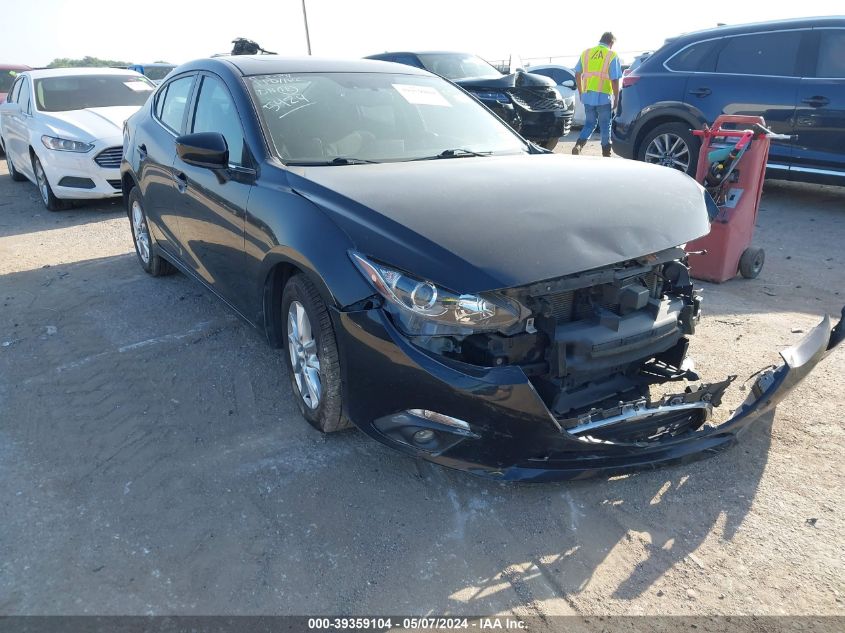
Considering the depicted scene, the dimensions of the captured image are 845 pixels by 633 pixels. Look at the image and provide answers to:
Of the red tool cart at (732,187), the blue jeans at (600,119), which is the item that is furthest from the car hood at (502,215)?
the blue jeans at (600,119)

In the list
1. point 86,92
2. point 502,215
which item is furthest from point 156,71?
point 502,215

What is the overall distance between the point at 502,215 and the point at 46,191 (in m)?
7.67

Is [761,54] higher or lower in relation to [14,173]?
higher

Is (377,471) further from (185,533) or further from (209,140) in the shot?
(209,140)

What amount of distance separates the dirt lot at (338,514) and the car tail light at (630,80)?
4.97 m

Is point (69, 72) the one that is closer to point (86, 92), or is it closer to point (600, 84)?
point (86, 92)

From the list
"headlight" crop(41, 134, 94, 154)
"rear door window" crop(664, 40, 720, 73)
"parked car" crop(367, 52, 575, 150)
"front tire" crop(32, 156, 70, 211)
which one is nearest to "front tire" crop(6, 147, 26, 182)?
"front tire" crop(32, 156, 70, 211)

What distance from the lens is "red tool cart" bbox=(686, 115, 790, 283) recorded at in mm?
4977

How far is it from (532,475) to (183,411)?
1.96 m

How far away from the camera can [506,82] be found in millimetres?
9977

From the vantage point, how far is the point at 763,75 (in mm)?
7191

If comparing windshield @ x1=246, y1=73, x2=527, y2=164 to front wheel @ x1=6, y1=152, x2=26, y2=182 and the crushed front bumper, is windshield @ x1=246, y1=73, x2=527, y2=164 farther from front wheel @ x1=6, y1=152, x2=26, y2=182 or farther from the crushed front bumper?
front wheel @ x1=6, y1=152, x2=26, y2=182

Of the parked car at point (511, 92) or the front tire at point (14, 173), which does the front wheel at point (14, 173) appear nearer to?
the front tire at point (14, 173)

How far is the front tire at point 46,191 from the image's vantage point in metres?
8.15
